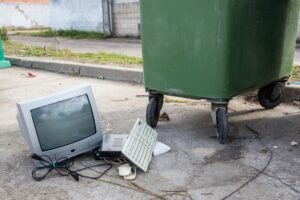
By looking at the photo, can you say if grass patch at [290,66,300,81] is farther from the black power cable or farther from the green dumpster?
the black power cable

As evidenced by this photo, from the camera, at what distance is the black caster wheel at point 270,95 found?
3.42 m

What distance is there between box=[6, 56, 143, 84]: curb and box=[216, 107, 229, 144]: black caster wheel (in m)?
2.46

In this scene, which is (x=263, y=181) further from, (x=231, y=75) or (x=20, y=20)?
(x=20, y=20)

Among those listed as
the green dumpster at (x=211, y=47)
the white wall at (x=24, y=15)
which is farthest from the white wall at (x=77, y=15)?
the green dumpster at (x=211, y=47)

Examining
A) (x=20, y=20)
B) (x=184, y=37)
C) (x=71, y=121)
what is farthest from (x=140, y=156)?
(x=20, y=20)

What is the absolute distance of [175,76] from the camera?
2.81 meters

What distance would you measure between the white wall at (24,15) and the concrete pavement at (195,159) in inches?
725

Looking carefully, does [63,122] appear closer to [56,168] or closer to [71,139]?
[71,139]

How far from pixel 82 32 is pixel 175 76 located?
461 inches

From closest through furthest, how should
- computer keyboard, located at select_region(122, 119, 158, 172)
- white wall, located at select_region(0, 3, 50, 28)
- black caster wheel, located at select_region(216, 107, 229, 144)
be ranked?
computer keyboard, located at select_region(122, 119, 158, 172) < black caster wheel, located at select_region(216, 107, 229, 144) < white wall, located at select_region(0, 3, 50, 28)

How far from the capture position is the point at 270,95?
136 inches

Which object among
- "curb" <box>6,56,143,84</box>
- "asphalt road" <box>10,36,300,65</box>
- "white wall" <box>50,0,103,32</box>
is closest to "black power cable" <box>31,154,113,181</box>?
"curb" <box>6,56,143,84</box>

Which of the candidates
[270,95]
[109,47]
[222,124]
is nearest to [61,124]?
[222,124]

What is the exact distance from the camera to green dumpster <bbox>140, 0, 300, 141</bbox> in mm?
2562
